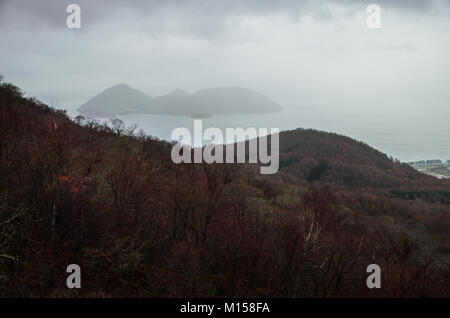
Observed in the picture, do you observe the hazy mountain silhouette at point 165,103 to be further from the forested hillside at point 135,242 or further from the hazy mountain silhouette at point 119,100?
the forested hillside at point 135,242

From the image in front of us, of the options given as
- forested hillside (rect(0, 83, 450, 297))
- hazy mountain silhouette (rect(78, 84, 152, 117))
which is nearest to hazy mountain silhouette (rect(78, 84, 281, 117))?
hazy mountain silhouette (rect(78, 84, 152, 117))

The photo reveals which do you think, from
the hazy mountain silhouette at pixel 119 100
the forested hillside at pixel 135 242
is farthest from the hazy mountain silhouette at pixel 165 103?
the forested hillside at pixel 135 242

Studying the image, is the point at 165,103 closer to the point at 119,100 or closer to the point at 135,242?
the point at 119,100

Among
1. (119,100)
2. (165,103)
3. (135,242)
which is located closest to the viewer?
(135,242)

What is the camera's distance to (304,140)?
550ft

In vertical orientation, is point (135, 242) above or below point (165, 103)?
below

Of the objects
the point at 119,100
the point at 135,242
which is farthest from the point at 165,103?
the point at 135,242

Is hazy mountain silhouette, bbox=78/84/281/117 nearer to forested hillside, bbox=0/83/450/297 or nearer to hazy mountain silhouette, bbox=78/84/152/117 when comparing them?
hazy mountain silhouette, bbox=78/84/152/117

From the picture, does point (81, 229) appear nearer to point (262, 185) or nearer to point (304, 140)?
point (262, 185)

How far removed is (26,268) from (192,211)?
687 cm

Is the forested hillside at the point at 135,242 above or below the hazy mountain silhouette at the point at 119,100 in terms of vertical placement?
below

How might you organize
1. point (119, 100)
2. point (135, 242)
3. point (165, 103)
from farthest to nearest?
1. point (165, 103)
2. point (119, 100)
3. point (135, 242)

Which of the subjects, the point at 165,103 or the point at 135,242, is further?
the point at 165,103
